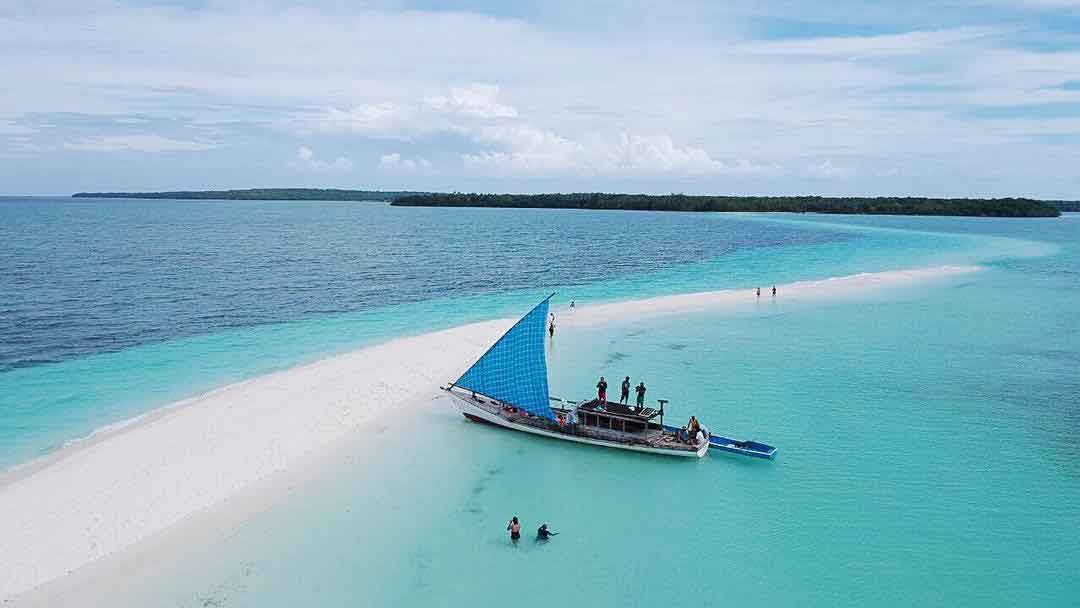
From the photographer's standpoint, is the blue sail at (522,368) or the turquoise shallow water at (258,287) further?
the turquoise shallow water at (258,287)

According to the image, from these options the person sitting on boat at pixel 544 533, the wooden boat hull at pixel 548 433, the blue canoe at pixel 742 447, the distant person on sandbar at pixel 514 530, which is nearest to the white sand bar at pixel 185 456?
the wooden boat hull at pixel 548 433

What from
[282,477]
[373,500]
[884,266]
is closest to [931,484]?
[373,500]

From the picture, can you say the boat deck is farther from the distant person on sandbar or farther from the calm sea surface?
the distant person on sandbar

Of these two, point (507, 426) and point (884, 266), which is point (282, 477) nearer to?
point (507, 426)

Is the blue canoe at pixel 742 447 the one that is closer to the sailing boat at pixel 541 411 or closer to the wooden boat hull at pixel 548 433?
the sailing boat at pixel 541 411

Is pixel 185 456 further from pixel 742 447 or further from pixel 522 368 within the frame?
pixel 742 447

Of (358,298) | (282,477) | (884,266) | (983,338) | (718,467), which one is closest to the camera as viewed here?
(282,477)

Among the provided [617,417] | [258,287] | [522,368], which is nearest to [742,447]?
[617,417]
